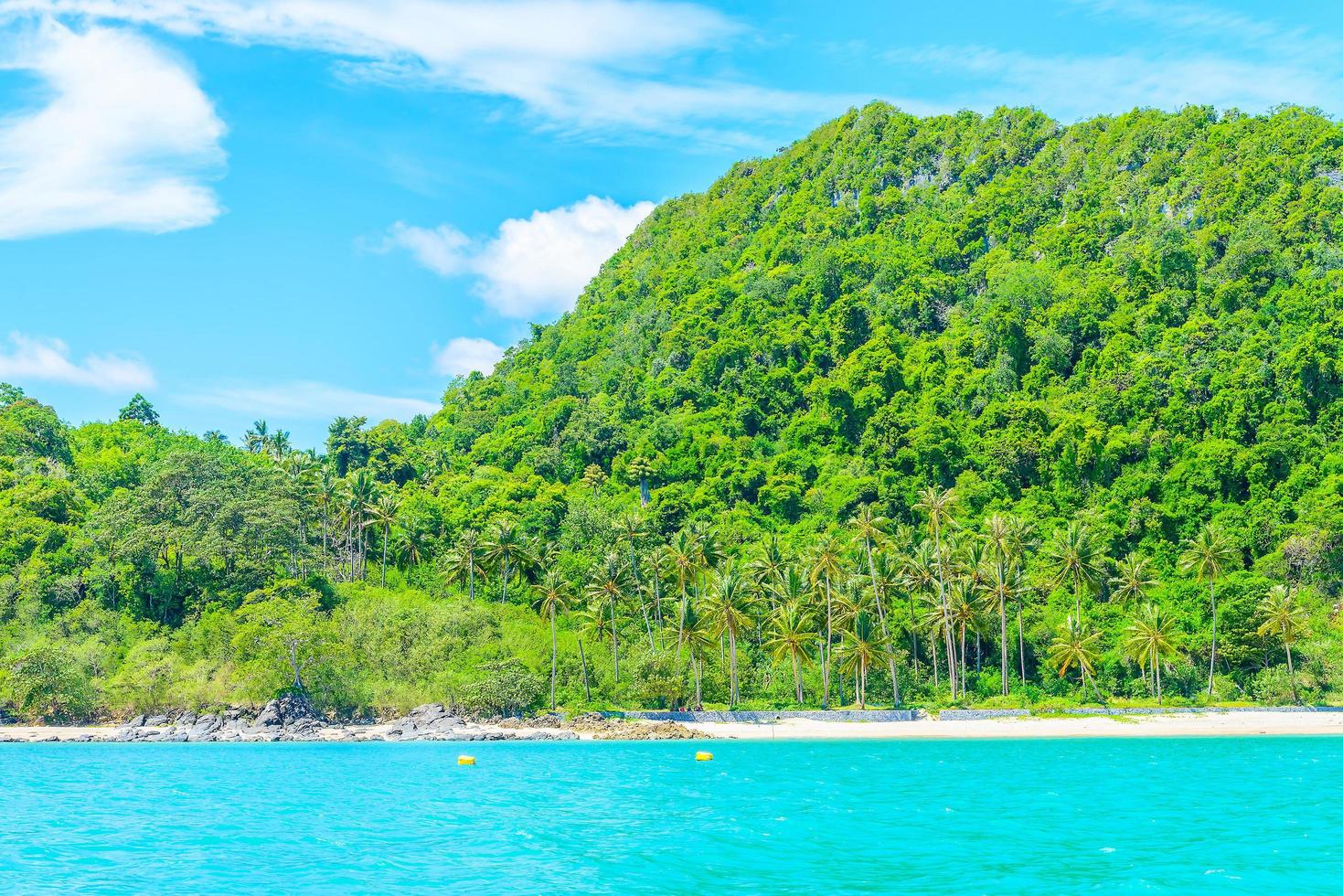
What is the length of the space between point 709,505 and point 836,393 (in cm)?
2162

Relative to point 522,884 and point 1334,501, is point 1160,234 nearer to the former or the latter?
point 1334,501

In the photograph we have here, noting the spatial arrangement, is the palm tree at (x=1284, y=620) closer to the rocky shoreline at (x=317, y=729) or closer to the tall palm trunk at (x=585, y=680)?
the rocky shoreline at (x=317, y=729)

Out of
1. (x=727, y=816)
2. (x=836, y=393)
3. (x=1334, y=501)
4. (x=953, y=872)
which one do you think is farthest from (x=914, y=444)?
(x=953, y=872)

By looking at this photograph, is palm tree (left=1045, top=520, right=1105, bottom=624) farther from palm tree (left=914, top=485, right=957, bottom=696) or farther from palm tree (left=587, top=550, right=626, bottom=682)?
palm tree (left=587, top=550, right=626, bottom=682)

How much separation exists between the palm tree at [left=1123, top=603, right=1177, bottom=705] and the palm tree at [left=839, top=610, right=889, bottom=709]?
17813 millimetres

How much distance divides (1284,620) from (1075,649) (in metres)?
14.2

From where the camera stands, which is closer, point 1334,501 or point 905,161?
point 1334,501

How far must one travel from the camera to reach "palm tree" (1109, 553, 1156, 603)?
86.1 m

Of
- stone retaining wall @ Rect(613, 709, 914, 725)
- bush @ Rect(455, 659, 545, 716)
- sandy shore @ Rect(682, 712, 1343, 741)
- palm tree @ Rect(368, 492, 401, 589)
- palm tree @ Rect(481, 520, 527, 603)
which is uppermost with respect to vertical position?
palm tree @ Rect(368, 492, 401, 589)

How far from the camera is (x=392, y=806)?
140 ft

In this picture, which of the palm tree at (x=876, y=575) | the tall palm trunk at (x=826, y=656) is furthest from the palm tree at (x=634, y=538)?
the palm tree at (x=876, y=575)

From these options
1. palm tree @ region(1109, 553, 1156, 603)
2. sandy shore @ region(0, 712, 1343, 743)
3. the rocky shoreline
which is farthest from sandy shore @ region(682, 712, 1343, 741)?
palm tree @ region(1109, 553, 1156, 603)

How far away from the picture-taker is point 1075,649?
7869cm

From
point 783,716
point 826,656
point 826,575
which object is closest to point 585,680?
A: point 783,716
